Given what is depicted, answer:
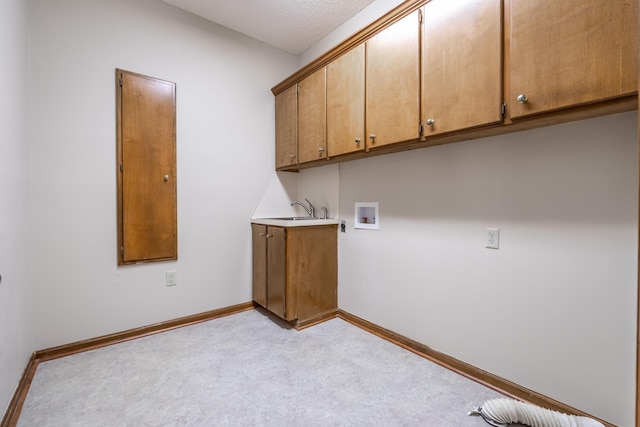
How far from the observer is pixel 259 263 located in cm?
272

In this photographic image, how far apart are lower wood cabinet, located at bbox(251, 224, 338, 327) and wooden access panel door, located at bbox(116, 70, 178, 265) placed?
0.77 metres

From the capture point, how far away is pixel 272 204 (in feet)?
9.78

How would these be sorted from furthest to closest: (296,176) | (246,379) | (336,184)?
1. (296,176)
2. (336,184)
3. (246,379)

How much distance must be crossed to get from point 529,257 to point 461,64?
108cm

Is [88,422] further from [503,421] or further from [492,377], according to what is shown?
[492,377]

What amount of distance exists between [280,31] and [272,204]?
5.46 feet

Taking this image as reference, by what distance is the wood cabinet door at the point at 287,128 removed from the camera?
2645 mm

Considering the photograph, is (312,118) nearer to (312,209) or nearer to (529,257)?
(312,209)

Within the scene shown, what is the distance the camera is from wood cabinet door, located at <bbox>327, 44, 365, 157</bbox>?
6.61 ft

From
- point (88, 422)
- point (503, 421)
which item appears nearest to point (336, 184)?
point (503, 421)

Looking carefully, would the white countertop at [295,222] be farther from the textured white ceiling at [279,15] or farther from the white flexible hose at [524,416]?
the textured white ceiling at [279,15]

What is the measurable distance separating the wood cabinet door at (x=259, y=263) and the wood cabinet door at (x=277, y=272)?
0.07 metres

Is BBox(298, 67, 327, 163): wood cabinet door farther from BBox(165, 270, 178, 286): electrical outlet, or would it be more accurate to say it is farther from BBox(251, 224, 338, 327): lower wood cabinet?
BBox(165, 270, 178, 286): electrical outlet

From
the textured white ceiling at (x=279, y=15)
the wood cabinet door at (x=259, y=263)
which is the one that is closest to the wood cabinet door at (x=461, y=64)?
the textured white ceiling at (x=279, y=15)
